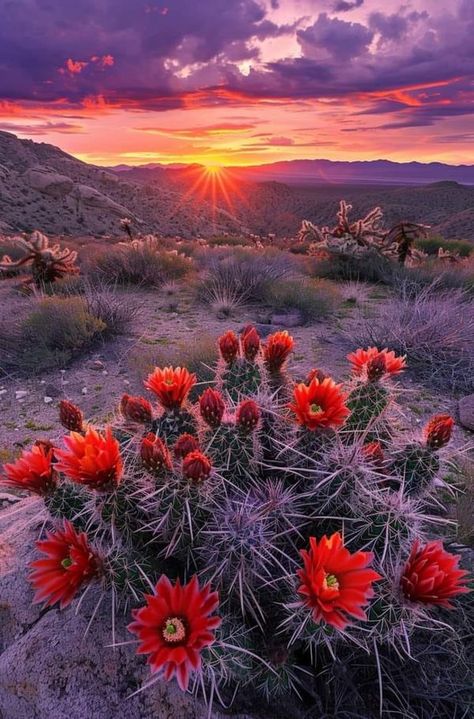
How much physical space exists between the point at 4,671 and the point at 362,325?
601 centimetres

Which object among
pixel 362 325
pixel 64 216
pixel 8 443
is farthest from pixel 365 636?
pixel 64 216

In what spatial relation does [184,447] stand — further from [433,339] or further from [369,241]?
[369,241]

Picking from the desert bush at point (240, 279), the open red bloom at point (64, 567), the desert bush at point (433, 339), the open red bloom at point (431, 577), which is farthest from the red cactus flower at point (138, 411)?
the desert bush at point (240, 279)

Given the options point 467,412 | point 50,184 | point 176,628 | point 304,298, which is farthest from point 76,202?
point 176,628

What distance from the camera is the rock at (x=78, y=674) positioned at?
74.6 inches

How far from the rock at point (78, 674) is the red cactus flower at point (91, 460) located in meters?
0.58

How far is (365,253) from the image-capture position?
10.4 meters

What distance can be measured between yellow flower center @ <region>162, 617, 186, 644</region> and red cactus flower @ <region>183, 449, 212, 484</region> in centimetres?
48

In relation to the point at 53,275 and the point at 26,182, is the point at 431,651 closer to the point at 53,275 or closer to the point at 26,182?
the point at 53,275

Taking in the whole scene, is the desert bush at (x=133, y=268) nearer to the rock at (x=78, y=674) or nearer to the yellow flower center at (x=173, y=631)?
the rock at (x=78, y=674)

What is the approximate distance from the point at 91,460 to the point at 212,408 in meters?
0.54

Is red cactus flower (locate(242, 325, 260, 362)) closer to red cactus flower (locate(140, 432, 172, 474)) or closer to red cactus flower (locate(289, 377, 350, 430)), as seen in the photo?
red cactus flower (locate(289, 377, 350, 430))

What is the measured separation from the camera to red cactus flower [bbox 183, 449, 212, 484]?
1.90 metres

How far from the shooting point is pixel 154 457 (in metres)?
1.93
